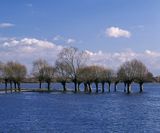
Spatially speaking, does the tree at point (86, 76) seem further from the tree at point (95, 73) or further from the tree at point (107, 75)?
the tree at point (107, 75)

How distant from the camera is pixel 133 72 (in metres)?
161

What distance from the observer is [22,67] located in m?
175

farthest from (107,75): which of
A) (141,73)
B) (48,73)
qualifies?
Result: (48,73)

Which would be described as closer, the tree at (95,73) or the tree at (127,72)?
the tree at (127,72)

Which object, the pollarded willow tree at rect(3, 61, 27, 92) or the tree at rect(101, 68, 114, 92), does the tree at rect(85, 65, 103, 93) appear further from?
the pollarded willow tree at rect(3, 61, 27, 92)

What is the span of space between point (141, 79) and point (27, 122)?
4349 inches

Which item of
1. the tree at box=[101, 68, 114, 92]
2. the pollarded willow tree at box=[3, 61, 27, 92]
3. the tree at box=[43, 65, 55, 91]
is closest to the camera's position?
the tree at box=[43, 65, 55, 91]

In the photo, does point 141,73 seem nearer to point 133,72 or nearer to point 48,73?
point 133,72

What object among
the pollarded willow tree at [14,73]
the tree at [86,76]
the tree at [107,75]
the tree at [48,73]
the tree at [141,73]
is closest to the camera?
the tree at [86,76]

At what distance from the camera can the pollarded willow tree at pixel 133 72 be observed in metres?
159

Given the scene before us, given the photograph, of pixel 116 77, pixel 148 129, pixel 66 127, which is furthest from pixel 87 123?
pixel 116 77

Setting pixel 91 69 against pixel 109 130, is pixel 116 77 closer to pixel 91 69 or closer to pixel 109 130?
pixel 91 69

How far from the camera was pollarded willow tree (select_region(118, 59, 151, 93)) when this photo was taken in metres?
159

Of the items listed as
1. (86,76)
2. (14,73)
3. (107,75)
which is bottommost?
(86,76)
